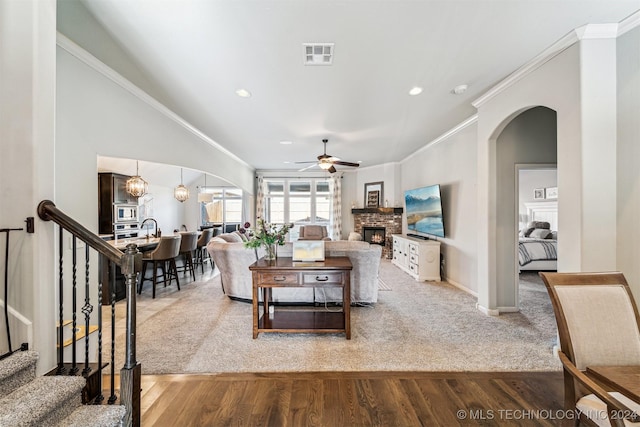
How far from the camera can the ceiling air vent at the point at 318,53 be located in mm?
2344

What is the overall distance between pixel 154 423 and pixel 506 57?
14.0 ft

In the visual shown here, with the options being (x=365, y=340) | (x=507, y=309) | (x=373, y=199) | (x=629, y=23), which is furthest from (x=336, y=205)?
(x=629, y=23)

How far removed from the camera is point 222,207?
9.47m

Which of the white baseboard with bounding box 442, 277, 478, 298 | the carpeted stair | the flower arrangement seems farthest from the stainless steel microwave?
the white baseboard with bounding box 442, 277, 478, 298

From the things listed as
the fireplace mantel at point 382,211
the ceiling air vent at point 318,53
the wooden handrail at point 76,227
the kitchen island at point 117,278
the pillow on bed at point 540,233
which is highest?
the ceiling air vent at point 318,53

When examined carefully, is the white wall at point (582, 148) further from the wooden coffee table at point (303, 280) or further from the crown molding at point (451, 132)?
the wooden coffee table at point (303, 280)

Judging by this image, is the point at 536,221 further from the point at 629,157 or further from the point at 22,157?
the point at 22,157

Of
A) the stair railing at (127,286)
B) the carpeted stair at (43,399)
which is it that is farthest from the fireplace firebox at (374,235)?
the carpeted stair at (43,399)

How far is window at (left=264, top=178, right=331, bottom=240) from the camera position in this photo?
9.16 m

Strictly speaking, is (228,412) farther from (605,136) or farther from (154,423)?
Result: (605,136)

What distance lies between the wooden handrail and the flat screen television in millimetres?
5011

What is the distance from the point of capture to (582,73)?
2197 millimetres

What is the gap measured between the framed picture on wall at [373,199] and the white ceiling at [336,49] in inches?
161

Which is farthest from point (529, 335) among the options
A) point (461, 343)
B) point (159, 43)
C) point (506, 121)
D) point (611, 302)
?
point (159, 43)
